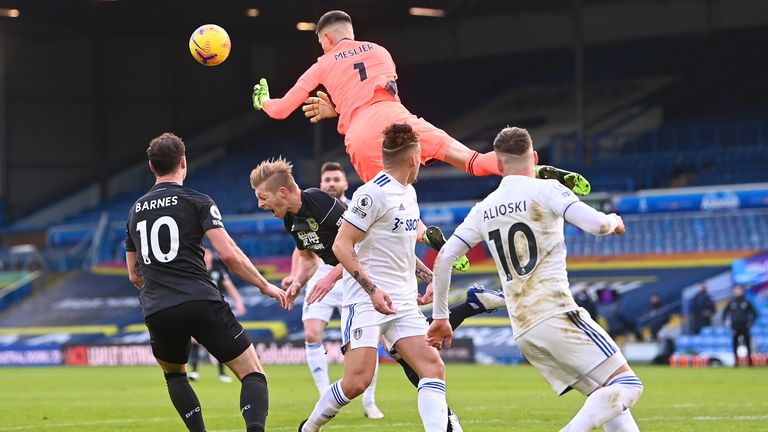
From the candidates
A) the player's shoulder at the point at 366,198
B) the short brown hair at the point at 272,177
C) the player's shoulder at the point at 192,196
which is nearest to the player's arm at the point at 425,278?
the player's shoulder at the point at 366,198

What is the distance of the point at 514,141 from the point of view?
798 centimetres

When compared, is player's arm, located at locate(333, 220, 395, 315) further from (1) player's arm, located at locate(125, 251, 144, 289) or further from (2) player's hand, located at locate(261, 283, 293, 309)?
(1) player's arm, located at locate(125, 251, 144, 289)

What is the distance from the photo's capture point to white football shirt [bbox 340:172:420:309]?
361 inches

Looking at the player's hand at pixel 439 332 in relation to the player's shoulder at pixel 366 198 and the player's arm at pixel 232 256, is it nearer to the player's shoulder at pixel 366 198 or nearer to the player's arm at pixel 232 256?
the player's shoulder at pixel 366 198

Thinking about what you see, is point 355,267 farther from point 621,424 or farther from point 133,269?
point 621,424

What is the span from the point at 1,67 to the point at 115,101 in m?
4.46

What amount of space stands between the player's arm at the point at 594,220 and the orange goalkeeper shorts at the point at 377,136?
2.97m

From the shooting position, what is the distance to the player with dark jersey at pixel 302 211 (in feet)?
32.0

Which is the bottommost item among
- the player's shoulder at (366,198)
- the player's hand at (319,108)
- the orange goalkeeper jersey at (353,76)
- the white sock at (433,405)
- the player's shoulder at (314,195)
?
the white sock at (433,405)

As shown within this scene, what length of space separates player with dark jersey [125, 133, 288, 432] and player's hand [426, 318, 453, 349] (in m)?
1.38

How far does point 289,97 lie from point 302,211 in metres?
1.19

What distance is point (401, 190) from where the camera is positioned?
9305 millimetres

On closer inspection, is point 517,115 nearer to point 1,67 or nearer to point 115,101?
point 115,101

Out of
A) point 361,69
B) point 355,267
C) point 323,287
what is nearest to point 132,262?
point 323,287
